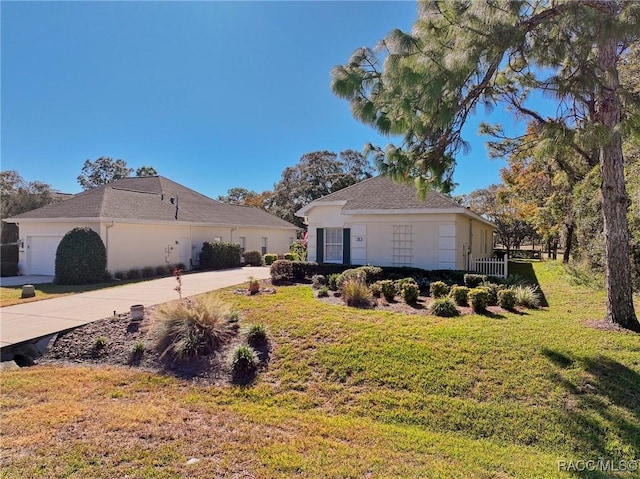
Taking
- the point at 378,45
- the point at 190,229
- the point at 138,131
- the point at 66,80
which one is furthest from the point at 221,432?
the point at 138,131

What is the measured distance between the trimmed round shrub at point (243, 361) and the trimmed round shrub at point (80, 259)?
12.6 m

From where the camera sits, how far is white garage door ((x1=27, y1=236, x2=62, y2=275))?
18266mm

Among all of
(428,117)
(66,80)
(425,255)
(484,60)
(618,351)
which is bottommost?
(618,351)

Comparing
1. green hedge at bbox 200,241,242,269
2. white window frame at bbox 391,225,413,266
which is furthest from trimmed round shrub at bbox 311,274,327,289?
green hedge at bbox 200,241,242,269

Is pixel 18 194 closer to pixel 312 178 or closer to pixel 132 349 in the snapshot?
pixel 312 178

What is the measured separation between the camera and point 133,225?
18516 millimetres

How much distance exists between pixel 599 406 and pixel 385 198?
1140 cm

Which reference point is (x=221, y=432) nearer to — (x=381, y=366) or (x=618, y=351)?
(x=381, y=366)

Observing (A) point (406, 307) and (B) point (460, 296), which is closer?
(A) point (406, 307)

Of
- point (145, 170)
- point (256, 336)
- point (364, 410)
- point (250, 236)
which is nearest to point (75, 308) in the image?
point (256, 336)

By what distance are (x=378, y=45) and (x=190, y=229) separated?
19100 mm

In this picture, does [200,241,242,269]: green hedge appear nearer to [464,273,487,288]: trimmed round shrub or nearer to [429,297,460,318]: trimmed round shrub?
[464,273,487,288]: trimmed round shrub

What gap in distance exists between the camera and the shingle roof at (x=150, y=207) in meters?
18.1

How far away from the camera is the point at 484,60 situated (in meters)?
5.54
